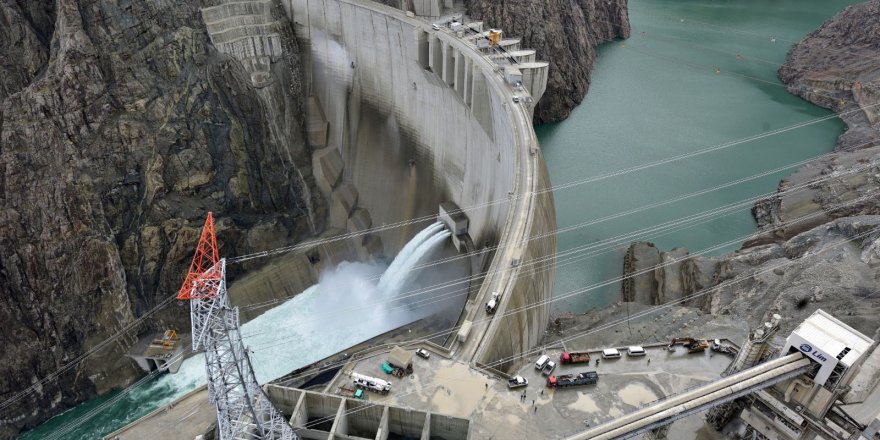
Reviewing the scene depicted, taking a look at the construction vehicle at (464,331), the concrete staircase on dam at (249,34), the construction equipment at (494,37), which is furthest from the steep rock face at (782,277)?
the concrete staircase on dam at (249,34)

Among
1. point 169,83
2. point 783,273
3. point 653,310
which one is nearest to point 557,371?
point 653,310

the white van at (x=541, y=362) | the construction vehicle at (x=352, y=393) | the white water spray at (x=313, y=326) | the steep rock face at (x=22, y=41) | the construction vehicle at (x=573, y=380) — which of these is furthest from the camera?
the steep rock face at (x=22, y=41)

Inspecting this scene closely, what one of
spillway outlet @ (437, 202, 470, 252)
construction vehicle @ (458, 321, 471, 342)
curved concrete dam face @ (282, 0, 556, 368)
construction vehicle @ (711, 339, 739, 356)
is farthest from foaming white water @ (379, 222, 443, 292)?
construction vehicle @ (711, 339, 739, 356)

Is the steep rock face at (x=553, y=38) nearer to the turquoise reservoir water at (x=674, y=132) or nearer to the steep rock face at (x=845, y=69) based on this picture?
the turquoise reservoir water at (x=674, y=132)

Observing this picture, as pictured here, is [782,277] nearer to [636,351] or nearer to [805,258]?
[805,258]

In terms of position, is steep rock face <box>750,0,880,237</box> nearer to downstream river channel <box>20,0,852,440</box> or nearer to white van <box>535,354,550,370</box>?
downstream river channel <box>20,0,852,440</box>

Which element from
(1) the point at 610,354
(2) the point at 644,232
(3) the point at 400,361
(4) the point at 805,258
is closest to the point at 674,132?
(2) the point at 644,232
